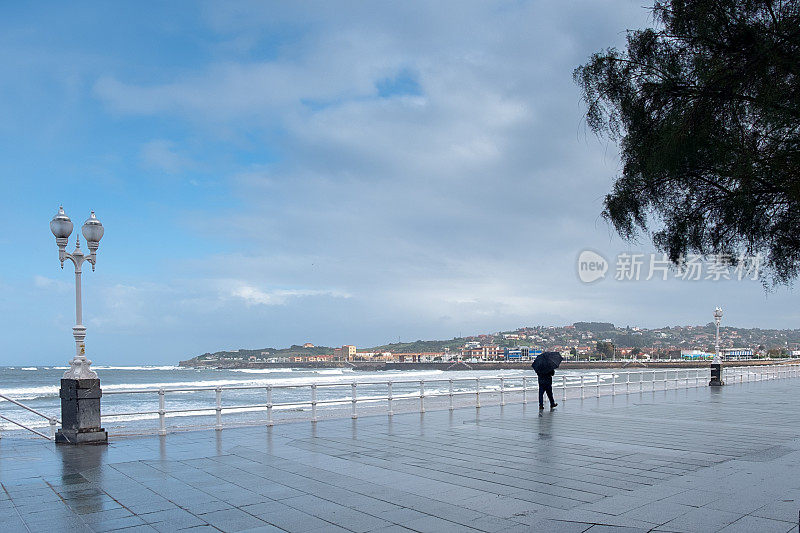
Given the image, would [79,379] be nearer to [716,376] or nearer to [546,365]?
[546,365]

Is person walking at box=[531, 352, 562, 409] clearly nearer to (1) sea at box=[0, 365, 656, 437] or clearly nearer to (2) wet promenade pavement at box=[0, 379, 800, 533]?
(1) sea at box=[0, 365, 656, 437]

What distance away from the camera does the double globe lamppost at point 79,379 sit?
36.2ft

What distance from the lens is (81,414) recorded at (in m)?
11.1

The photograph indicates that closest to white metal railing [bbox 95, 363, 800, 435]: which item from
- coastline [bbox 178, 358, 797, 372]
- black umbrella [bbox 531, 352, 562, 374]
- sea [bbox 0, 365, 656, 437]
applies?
sea [bbox 0, 365, 656, 437]

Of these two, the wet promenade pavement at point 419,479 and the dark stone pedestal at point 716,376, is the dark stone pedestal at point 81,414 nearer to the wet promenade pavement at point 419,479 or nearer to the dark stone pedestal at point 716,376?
the wet promenade pavement at point 419,479

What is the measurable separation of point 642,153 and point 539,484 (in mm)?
3980

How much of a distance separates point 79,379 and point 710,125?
10751 mm

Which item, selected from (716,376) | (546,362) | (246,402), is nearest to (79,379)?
(546,362)

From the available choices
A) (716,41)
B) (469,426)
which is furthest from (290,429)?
(716,41)

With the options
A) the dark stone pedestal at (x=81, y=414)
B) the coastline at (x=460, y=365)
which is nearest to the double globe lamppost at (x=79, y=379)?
the dark stone pedestal at (x=81, y=414)

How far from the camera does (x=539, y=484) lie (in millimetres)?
7383

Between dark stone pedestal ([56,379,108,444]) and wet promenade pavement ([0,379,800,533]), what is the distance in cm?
56

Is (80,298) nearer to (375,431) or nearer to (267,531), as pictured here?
(375,431)

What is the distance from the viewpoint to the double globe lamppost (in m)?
11.0
